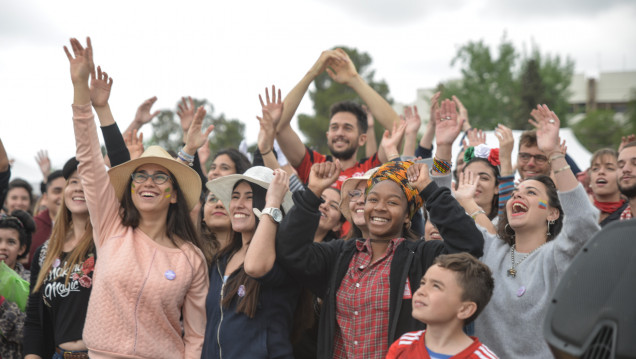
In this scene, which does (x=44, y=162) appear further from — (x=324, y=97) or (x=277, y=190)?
(x=324, y=97)

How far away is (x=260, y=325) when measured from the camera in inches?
142


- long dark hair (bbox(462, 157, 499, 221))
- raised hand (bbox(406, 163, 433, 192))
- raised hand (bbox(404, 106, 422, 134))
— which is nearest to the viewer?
raised hand (bbox(406, 163, 433, 192))

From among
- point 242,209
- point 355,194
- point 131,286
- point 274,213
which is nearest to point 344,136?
point 355,194

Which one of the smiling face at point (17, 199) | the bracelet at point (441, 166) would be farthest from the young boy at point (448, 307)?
the smiling face at point (17, 199)

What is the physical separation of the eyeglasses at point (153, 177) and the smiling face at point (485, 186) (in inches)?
104

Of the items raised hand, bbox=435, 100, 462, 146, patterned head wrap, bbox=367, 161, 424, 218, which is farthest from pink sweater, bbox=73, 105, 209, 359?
raised hand, bbox=435, 100, 462, 146

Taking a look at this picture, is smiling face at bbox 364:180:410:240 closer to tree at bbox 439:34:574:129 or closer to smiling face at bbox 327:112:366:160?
smiling face at bbox 327:112:366:160

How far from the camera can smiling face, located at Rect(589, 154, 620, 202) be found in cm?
538

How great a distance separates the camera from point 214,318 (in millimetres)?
3752

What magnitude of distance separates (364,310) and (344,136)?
10.1 feet

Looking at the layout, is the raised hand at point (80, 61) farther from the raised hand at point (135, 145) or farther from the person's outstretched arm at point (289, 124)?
the person's outstretched arm at point (289, 124)

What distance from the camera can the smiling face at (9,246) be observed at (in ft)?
17.2

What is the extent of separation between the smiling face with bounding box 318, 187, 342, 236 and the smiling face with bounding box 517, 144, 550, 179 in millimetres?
1842

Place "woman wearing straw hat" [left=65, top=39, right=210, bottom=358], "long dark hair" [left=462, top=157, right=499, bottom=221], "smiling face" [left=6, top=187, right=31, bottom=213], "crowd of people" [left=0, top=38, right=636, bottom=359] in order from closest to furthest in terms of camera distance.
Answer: "crowd of people" [left=0, top=38, right=636, bottom=359]
"woman wearing straw hat" [left=65, top=39, right=210, bottom=358]
"long dark hair" [left=462, top=157, right=499, bottom=221]
"smiling face" [left=6, top=187, right=31, bottom=213]
